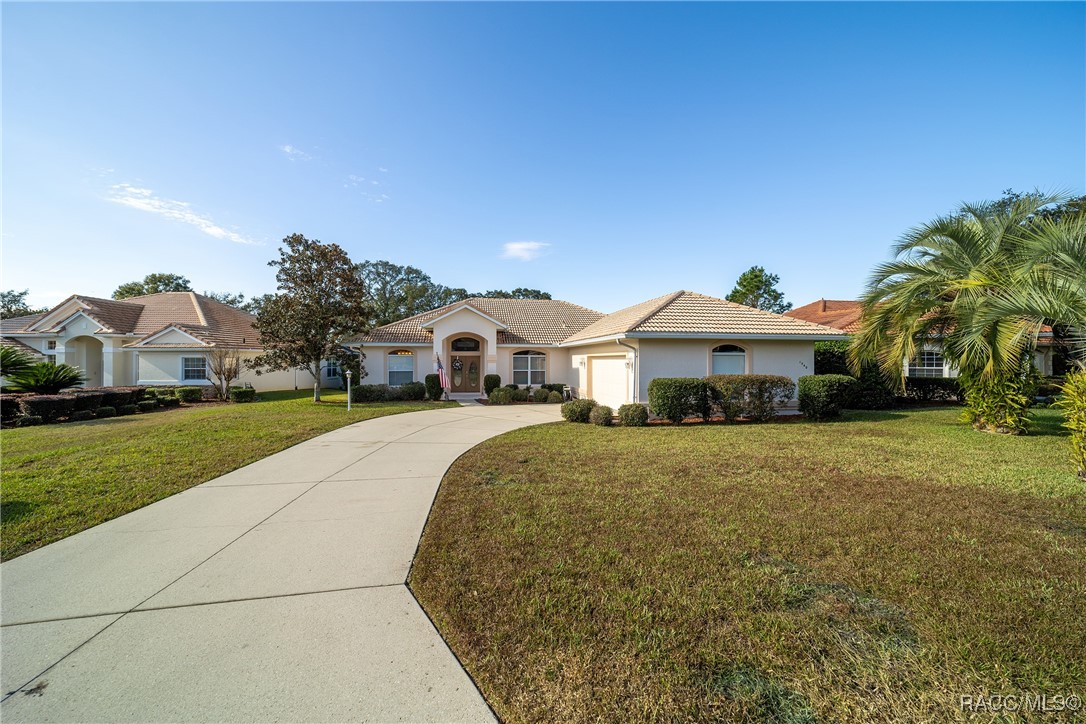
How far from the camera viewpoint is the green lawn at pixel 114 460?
5297mm

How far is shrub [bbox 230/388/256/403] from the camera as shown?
19984 millimetres

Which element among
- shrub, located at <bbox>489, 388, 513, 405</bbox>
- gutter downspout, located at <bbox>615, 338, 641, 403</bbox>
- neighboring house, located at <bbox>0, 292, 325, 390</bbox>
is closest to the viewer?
gutter downspout, located at <bbox>615, 338, 641, 403</bbox>

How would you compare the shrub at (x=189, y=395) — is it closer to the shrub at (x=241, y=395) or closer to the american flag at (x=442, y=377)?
the shrub at (x=241, y=395)

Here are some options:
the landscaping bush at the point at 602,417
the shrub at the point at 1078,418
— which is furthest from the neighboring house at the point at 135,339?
the shrub at the point at 1078,418

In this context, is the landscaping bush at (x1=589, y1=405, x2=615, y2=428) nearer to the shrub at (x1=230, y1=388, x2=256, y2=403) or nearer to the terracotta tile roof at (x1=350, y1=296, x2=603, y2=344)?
the terracotta tile roof at (x1=350, y1=296, x2=603, y2=344)

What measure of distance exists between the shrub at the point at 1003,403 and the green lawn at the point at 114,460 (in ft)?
57.6

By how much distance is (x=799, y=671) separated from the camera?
275 cm

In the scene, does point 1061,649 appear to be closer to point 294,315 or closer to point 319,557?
point 319,557

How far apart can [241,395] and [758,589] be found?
75.8ft

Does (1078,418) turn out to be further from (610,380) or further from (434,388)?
(434,388)

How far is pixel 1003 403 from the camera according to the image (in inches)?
427

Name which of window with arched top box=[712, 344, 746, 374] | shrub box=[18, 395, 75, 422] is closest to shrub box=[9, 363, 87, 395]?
shrub box=[18, 395, 75, 422]

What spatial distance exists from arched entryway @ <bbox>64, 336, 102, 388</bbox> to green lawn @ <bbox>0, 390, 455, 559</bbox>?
48.6 ft

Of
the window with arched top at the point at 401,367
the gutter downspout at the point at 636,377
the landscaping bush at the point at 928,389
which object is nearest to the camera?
the gutter downspout at the point at 636,377
